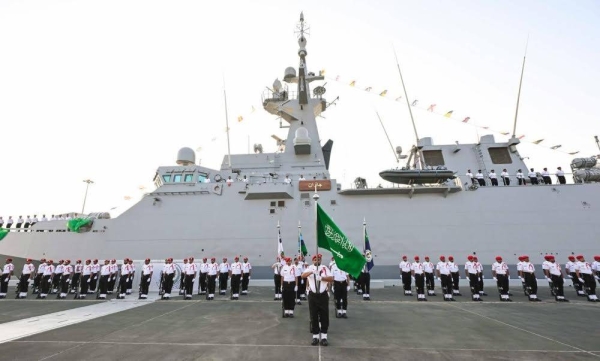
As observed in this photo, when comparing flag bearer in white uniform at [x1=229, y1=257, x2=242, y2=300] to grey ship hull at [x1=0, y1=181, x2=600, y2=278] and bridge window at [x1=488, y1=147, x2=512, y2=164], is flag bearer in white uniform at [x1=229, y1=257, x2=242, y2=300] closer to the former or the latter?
grey ship hull at [x1=0, y1=181, x2=600, y2=278]

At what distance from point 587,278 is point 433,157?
29.0 feet

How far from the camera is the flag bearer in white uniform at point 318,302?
4.74m

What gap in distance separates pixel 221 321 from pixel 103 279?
289 inches

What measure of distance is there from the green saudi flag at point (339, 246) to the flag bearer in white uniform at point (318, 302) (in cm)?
38

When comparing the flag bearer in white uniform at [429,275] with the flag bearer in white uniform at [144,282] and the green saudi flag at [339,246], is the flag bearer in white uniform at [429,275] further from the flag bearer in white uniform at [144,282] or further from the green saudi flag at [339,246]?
the flag bearer in white uniform at [144,282]

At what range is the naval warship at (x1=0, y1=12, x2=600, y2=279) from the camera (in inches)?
562

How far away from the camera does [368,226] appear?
1509 cm

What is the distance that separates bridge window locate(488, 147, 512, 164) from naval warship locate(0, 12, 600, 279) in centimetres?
5

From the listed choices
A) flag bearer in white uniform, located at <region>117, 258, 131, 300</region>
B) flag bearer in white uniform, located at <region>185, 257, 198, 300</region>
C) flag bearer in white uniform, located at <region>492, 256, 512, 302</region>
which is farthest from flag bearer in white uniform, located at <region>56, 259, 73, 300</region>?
flag bearer in white uniform, located at <region>492, 256, 512, 302</region>

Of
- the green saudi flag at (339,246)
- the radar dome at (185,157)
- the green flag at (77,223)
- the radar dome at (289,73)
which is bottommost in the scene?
the green saudi flag at (339,246)

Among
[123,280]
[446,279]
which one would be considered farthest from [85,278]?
[446,279]

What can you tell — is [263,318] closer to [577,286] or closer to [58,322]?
[58,322]

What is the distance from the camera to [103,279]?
1096cm

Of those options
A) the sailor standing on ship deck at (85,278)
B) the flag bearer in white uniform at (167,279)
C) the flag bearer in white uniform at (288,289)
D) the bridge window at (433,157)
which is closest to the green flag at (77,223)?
the sailor standing on ship deck at (85,278)
